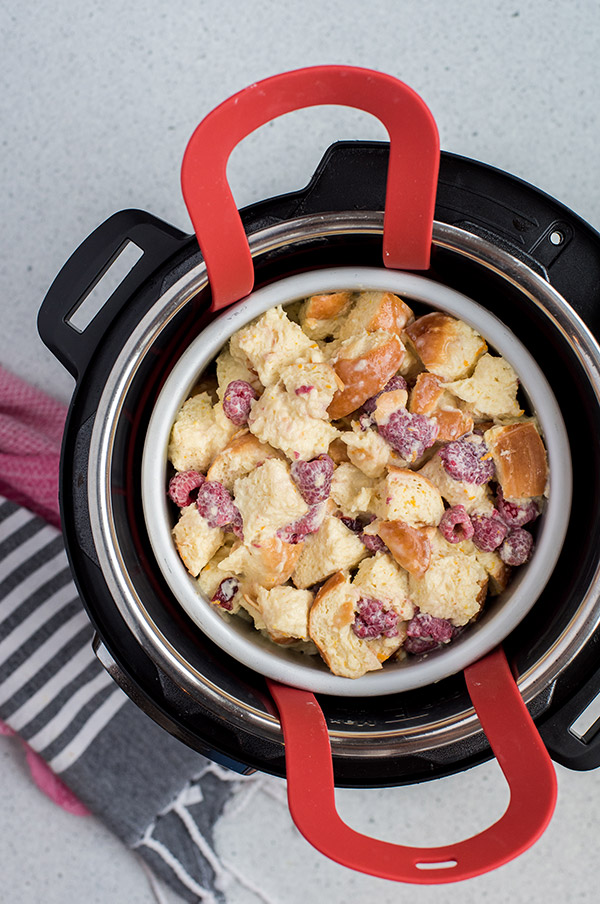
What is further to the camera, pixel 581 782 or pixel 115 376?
pixel 581 782

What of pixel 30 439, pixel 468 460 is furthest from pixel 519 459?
pixel 30 439

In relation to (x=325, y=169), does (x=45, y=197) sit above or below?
below

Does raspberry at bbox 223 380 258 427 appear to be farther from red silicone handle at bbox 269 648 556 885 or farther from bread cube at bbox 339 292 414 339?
red silicone handle at bbox 269 648 556 885

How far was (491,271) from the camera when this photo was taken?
2.46 feet

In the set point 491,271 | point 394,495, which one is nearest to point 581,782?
point 394,495

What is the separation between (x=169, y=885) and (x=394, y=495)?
75 cm

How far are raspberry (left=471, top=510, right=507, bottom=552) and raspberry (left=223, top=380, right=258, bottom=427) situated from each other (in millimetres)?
255

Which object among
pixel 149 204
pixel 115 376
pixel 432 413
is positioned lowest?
pixel 115 376

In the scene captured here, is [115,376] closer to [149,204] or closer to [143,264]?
[143,264]

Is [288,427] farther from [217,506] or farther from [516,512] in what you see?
[516,512]

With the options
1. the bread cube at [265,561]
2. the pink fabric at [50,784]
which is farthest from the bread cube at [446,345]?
the pink fabric at [50,784]

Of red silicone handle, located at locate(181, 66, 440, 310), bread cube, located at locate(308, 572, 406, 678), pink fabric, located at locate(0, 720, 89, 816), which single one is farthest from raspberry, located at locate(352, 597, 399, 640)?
pink fabric, located at locate(0, 720, 89, 816)

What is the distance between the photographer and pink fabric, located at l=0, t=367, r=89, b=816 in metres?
1.05

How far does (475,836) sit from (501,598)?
232 millimetres
